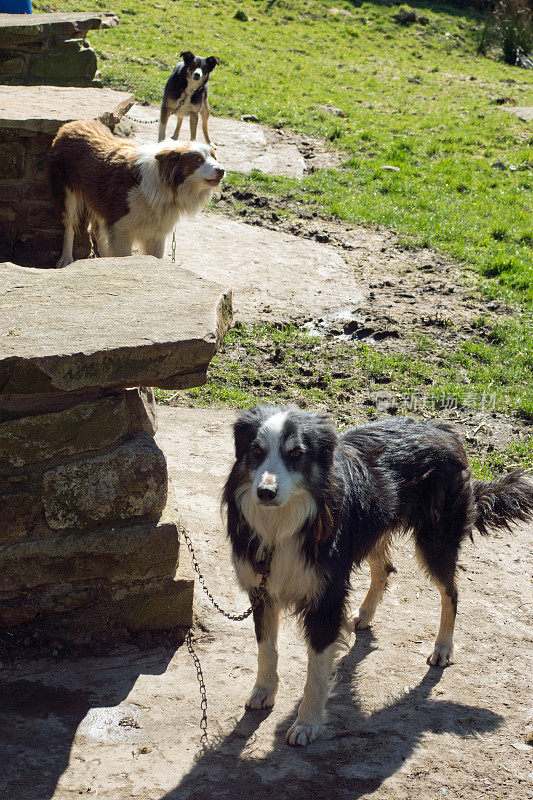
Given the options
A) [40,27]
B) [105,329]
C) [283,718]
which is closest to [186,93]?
[40,27]

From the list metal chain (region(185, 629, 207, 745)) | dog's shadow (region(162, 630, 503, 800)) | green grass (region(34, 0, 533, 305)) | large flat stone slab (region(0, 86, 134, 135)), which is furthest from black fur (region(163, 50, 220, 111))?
dog's shadow (region(162, 630, 503, 800))

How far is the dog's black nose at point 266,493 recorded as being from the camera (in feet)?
9.29

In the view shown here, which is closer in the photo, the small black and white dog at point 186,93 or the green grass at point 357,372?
the green grass at point 357,372

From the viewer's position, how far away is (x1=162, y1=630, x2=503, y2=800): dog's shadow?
2882 millimetres

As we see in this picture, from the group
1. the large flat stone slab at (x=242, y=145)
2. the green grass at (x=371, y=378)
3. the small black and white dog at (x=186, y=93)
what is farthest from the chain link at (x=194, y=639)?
the small black and white dog at (x=186, y=93)

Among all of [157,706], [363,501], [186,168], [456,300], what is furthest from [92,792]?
[456,300]

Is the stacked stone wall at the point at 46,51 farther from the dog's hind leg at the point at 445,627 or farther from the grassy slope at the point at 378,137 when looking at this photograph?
the dog's hind leg at the point at 445,627

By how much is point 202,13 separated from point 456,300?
13600 millimetres

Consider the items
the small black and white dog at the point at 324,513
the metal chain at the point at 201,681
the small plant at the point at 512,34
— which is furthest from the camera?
the small plant at the point at 512,34

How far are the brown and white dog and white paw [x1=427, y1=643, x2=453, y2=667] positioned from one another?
12.7 ft

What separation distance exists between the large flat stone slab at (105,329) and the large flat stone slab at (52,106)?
2.29m

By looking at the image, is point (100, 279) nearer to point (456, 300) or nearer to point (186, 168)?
point (186, 168)

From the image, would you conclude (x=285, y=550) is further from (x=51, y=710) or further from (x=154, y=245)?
(x=154, y=245)

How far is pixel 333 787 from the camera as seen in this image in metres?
2.90
